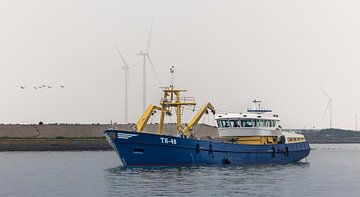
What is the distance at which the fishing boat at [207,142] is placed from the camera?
72500 millimetres

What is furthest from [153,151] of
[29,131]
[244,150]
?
[29,131]

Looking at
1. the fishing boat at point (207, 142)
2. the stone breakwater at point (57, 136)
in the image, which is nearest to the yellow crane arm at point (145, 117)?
the fishing boat at point (207, 142)

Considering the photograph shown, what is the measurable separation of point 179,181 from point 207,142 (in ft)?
47.0

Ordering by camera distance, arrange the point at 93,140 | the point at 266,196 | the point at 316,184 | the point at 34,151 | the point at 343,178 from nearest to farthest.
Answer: the point at 266,196 < the point at 316,184 < the point at 343,178 < the point at 34,151 < the point at 93,140

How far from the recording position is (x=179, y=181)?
60812mm

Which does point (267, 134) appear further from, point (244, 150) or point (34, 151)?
point (34, 151)

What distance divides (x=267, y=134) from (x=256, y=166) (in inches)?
281

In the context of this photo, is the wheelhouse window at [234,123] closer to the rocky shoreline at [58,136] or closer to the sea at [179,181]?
the sea at [179,181]

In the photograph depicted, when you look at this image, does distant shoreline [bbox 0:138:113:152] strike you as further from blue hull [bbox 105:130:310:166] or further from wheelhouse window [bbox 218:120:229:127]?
blue hull [bbox 105:130:310:166]

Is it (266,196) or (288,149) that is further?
(288,149)

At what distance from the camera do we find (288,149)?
8862 cm

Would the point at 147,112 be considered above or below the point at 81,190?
above

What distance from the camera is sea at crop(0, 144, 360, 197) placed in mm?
54125

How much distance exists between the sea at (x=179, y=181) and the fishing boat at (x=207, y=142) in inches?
58.2
